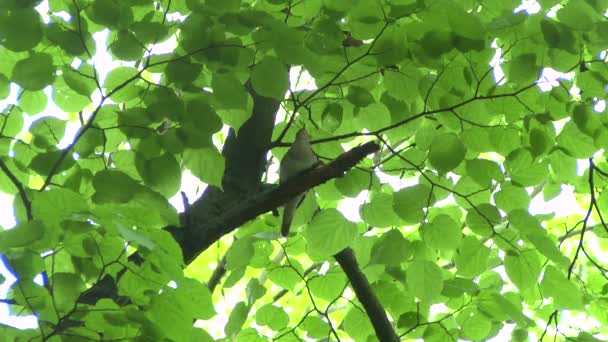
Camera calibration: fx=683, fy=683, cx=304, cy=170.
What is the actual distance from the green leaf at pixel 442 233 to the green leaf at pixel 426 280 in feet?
0.21

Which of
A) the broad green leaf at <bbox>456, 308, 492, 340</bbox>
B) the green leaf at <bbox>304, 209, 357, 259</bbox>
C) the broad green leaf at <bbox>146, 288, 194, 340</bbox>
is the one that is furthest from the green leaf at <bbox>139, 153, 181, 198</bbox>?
the broad green leaf at <bbox>456, 308, 492, 340</bbox>

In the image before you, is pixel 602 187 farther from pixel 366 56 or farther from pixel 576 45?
pixel 366 56

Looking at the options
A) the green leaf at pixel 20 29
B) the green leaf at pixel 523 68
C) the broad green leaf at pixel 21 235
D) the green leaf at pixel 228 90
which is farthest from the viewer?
the green leaf at pixel 523 68

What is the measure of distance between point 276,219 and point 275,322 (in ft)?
1.14

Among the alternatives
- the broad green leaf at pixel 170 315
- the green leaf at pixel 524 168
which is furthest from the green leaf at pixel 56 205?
the green leaf at pixel 524 168

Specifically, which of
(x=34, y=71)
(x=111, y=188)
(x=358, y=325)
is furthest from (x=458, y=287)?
(x=34, y=71)

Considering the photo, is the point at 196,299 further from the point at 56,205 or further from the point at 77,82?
the point at 77,82

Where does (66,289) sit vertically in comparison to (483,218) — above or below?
below

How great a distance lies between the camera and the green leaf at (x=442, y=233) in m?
1.91

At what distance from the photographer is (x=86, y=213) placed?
1.29 metres

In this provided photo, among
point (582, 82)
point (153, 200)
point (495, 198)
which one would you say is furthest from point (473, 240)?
point (153, 200)

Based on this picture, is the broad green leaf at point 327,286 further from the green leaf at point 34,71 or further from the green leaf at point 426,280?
the green leaf at point 34,71

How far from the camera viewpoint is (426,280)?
191cm

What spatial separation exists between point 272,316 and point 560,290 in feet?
2.83
